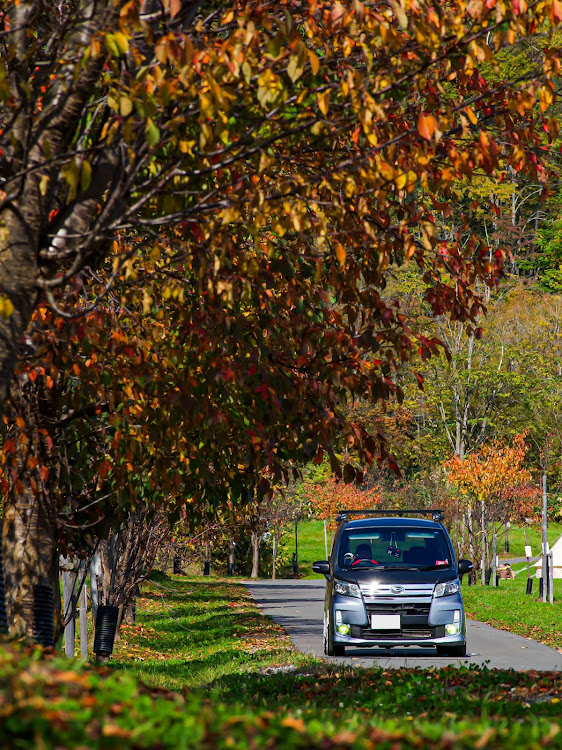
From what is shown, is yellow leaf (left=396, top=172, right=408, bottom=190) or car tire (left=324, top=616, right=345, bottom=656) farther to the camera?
car tire (left=324, top=616, right=345, bottom=656)

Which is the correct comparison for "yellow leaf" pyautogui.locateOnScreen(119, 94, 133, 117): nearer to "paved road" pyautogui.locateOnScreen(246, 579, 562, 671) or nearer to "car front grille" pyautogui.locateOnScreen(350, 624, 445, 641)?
"paved road" pyautogui.locateOnScreen(246, 579, 562, 671)

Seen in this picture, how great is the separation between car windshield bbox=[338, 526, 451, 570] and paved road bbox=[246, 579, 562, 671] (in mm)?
1264

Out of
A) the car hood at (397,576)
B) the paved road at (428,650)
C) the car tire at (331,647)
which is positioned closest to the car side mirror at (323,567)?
the car hood at (397,576)

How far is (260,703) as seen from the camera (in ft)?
29.3

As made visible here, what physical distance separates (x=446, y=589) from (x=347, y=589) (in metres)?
1.31

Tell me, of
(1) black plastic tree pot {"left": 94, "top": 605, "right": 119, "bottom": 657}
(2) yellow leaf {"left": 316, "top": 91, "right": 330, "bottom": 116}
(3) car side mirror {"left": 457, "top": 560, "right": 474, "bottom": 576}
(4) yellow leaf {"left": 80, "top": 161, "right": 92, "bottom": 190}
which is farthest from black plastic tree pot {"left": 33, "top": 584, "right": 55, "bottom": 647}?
(1) black plastic tree pot {"left": 94, "top": 605, "right": 119, "bottom": 657}

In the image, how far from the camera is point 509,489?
38.2 m

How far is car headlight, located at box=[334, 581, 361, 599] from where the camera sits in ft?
46.7

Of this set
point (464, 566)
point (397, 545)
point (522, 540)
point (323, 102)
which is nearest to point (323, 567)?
point (397, 545)

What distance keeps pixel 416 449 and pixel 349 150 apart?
44.8m

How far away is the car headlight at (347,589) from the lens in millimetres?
14242

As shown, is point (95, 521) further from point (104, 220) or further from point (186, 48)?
point (186, 48)

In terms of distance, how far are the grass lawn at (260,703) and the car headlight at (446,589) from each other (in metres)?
1.92

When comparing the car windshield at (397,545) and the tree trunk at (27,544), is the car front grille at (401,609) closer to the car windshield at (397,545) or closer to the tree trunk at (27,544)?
the car windshield at (397,545)
